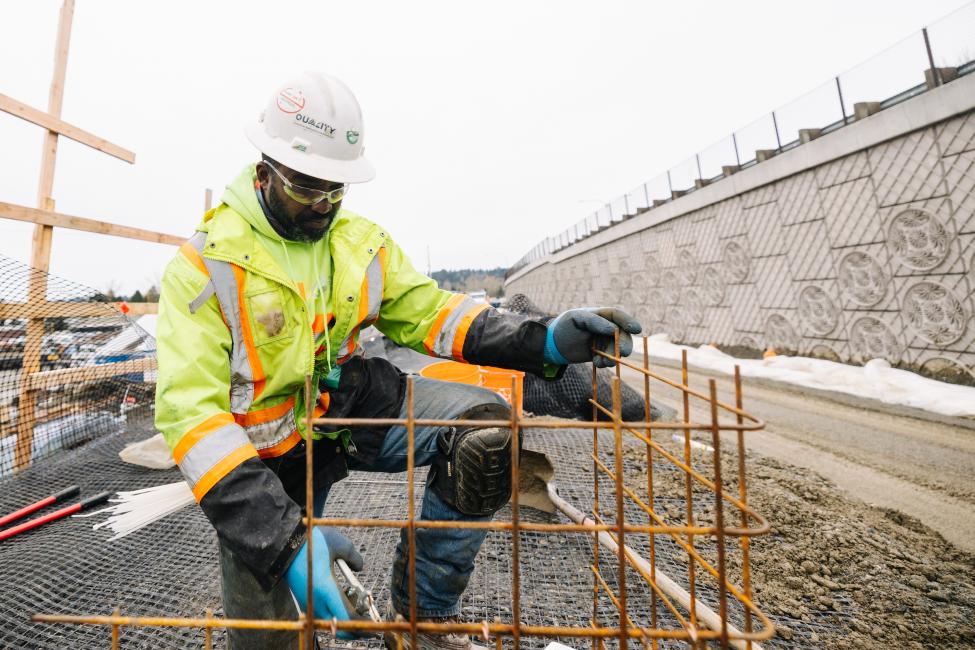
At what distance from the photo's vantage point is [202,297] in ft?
4.92

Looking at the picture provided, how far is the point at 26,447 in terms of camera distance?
12.6ft

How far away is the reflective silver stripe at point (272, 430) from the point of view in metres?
1.66

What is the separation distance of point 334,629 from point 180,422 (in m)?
0.75

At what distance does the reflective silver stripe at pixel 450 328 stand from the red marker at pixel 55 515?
2873 millimetres

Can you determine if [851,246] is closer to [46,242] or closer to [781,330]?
[781,330]

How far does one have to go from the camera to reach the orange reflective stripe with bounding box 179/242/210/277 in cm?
153

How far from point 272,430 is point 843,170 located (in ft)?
33.8

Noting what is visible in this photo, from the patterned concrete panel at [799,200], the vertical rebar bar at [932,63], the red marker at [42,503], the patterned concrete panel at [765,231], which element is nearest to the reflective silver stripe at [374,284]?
the red marker at [42,503]

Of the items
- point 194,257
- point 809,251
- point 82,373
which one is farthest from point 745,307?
point 82,373

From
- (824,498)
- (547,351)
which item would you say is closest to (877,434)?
(824,498)

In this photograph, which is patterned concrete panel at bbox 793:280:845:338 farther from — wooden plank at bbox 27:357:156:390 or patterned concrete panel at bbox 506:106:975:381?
wooden plank at bbox 27:357:156:390

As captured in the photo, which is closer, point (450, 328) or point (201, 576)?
point (450, 328)

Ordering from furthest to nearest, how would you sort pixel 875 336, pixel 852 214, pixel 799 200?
pixel 799 200, pixel 852 214, pixel 875 336

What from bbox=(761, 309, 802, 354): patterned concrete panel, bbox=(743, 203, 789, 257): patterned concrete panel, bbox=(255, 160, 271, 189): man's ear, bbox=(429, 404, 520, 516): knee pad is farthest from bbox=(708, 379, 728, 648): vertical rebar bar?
bbox=(743, 203, 789, 257): patterned concrete panel
